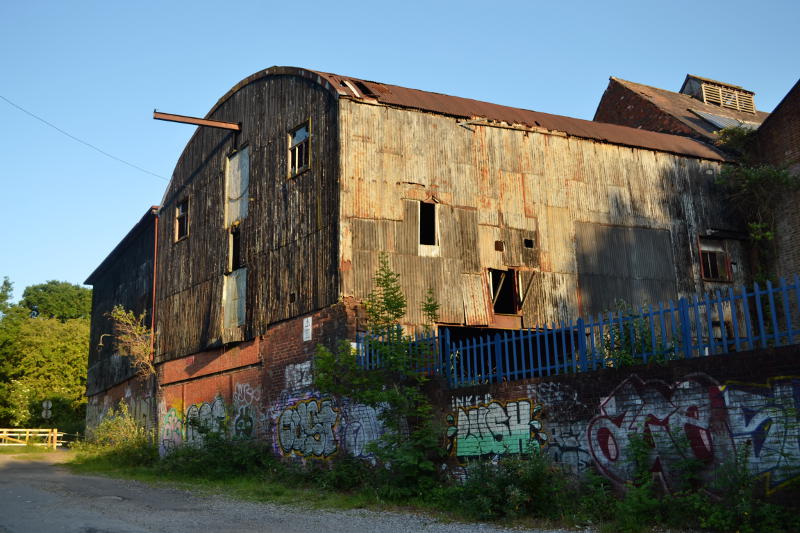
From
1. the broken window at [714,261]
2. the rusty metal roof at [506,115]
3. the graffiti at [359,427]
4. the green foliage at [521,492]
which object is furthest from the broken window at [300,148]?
the broken window at [714,261]

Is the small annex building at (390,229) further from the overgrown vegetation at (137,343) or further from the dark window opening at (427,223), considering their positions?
the overgrown vegetation at (137,343)

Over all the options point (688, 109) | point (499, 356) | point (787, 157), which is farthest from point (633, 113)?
point (499, 356)

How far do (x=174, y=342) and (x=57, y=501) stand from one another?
10865 millimetres

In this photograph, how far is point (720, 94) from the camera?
29672 millimetres

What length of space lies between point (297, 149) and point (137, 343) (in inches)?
421

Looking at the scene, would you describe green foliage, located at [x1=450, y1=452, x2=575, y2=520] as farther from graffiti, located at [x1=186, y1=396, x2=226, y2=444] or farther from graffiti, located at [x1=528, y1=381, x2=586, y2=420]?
graffiti, located at [x1=186, y1=396, x2=226, y2=444]

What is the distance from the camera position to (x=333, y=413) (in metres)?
15.9

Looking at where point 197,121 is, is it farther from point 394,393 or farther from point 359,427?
point 394,393

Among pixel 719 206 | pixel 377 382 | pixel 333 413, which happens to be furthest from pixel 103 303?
pixel 719 206

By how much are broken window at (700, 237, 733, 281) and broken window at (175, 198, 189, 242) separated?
16.4m

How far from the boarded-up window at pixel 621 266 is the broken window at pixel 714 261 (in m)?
1.34

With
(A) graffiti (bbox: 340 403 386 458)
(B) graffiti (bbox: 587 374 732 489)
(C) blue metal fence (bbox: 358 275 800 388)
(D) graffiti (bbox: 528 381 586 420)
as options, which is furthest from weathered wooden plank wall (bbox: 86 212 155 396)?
(B) graffiti (bbox: 587 374 732 489)

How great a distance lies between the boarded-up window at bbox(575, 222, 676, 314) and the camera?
19031 millimetres

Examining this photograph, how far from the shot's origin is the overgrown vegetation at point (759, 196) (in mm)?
20609
